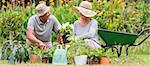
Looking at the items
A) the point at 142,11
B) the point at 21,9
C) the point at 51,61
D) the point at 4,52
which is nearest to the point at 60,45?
the point at 51,61

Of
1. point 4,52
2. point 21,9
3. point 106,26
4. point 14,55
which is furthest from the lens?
point 21,9

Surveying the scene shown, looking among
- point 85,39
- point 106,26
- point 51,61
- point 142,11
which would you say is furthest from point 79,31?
point 142,11

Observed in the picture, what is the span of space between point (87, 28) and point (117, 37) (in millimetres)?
542

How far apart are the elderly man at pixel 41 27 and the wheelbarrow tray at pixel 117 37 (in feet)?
2.77

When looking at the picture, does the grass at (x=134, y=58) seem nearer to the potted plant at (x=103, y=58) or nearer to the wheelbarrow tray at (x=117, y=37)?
the potted plant at (x=103, y=58)

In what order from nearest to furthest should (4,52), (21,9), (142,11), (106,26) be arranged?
1. (4,52)
2. (106,26)
3. (21,9)
4. (142,11)

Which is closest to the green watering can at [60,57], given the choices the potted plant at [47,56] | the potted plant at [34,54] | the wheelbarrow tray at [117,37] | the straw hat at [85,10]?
the potted plant at [47,56]

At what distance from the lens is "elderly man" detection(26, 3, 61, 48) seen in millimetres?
9609

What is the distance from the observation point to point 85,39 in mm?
9672

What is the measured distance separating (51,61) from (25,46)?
1.62 feet

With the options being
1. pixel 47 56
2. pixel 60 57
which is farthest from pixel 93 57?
pixel 47 56

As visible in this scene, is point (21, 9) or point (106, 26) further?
point (21, 9)

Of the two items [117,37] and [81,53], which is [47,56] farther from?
[117,37]

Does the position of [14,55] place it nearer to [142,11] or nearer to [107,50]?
[107,50]
